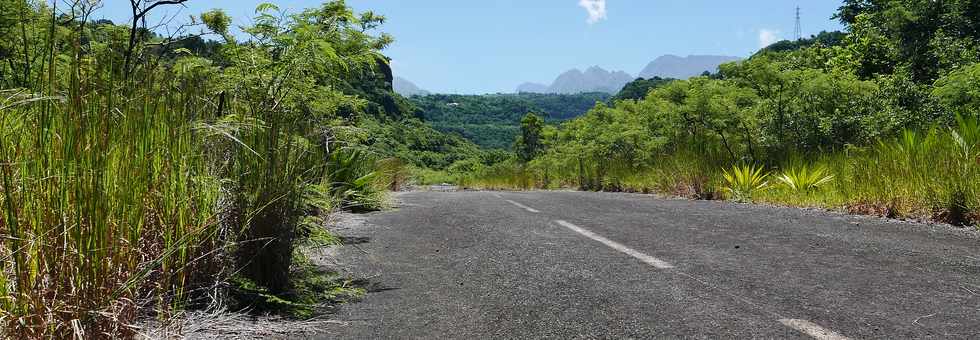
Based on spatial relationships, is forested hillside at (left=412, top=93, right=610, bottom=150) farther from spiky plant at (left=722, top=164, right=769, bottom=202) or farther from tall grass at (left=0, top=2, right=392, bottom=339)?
tall grass at (left=0, top=2, right=392, bottom=339)

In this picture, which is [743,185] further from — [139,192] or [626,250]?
[139,192]

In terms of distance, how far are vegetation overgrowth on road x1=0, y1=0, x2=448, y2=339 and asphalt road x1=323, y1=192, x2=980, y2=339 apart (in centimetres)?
71

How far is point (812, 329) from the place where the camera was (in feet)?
9.36

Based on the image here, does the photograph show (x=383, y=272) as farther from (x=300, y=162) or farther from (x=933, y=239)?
(x=933, y=239)

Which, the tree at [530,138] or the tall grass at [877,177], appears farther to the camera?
the tree at [530,138]

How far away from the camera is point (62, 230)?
2.38 m

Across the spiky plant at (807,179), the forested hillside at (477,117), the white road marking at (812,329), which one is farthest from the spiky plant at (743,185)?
the forested hillside at (477,117)

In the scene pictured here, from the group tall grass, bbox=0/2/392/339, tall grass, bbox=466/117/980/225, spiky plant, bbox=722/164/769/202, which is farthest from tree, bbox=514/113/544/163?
tall grass, bbox=0/2/392/339

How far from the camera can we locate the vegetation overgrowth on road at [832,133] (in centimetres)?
742

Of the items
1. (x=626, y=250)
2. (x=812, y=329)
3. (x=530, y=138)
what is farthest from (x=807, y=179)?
(x=530, y=138)

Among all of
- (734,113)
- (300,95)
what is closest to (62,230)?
(300,95)

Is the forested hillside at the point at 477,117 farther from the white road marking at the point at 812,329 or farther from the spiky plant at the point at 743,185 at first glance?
the white road marking at the point at 812,329

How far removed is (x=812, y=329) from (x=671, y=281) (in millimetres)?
1097

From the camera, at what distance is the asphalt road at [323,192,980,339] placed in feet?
9.93
